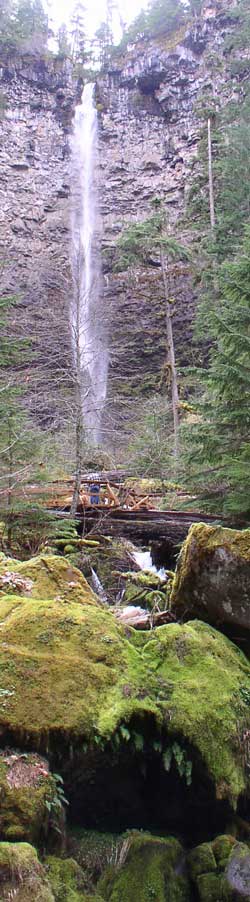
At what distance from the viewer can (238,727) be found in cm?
342

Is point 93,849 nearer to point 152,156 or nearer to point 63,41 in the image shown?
point 152,156

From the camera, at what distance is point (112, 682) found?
337 centimetres

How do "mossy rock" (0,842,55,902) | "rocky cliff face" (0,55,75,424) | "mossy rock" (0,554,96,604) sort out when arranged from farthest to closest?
"rocky cliff face" (0,55,75,424), "mossy rock" (0,554,96,604), "mossy rock" (0,842,55,902)

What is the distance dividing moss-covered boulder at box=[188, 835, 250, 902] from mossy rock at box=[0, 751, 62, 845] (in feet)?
2.61

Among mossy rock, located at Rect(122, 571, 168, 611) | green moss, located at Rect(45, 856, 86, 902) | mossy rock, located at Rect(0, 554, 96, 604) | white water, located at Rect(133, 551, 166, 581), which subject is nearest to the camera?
green moss, located at Rect(45, 856, 86, 902)

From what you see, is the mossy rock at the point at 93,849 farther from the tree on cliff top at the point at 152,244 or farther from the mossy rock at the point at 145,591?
the tree on cliff top at the point at 152,244

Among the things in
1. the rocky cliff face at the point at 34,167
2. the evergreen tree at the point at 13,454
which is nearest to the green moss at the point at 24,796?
the evergreen tree at the point at 13,454

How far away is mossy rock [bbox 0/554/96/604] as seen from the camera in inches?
169

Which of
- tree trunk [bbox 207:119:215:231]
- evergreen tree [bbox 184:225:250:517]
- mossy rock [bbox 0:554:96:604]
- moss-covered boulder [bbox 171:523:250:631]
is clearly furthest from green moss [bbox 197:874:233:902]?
tree trunk [bbox 207:119:215:231]

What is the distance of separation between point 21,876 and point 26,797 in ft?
1.20

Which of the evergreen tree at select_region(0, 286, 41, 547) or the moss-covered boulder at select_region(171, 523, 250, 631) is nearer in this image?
the moss-covered boulder at select_region(171, 523, 250, 631)

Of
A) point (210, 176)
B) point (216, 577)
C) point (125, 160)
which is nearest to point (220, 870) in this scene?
point (216, 577)

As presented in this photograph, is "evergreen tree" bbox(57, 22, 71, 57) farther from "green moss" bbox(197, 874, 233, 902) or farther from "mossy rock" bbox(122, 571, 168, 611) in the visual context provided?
"green moss" bbox(197, 874, 233, 902)

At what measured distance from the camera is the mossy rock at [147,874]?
→ 2842 millimetres
